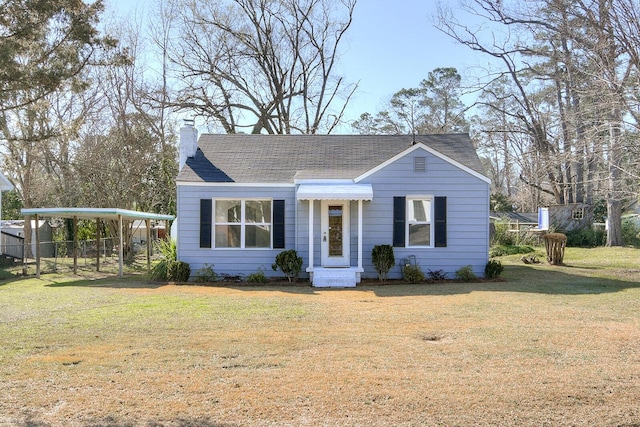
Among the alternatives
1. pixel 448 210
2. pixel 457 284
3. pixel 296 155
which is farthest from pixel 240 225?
pixel 457 284

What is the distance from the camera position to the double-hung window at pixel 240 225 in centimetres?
1494

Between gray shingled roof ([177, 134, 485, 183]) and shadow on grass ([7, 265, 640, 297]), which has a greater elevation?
gray shingled roof ([177, 134, 485, 183])

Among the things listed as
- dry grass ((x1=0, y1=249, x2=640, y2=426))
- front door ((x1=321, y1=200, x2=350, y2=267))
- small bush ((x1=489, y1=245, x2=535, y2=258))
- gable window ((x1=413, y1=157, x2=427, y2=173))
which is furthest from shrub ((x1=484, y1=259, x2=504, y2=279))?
small bush ((x1=489, y1=245, x2=535, y2=258))

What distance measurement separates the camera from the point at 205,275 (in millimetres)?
14570

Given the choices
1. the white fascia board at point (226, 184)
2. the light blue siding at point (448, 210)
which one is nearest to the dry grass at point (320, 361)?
the light blue siding at point (448, 210)

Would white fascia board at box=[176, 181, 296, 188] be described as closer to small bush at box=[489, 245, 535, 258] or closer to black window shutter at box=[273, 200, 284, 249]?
black window shutter at box=[273, 200, 284, 249]

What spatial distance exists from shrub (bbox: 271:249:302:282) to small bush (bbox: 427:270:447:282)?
3.65 meters

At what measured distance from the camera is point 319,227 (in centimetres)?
1481

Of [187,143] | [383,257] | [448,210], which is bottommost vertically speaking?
[383,257]

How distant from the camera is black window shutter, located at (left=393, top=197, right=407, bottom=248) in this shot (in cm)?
1469

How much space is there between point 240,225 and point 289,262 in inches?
75.8

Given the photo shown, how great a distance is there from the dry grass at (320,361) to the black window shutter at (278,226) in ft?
13.2

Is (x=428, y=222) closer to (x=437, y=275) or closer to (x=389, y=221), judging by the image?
(x=389, y=221)

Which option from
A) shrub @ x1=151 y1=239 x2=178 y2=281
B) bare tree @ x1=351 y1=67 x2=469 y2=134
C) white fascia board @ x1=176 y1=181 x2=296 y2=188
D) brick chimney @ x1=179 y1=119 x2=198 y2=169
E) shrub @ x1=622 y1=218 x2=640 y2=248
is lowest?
shrub @ x1=151 y1=239 x2=178 y2=281
